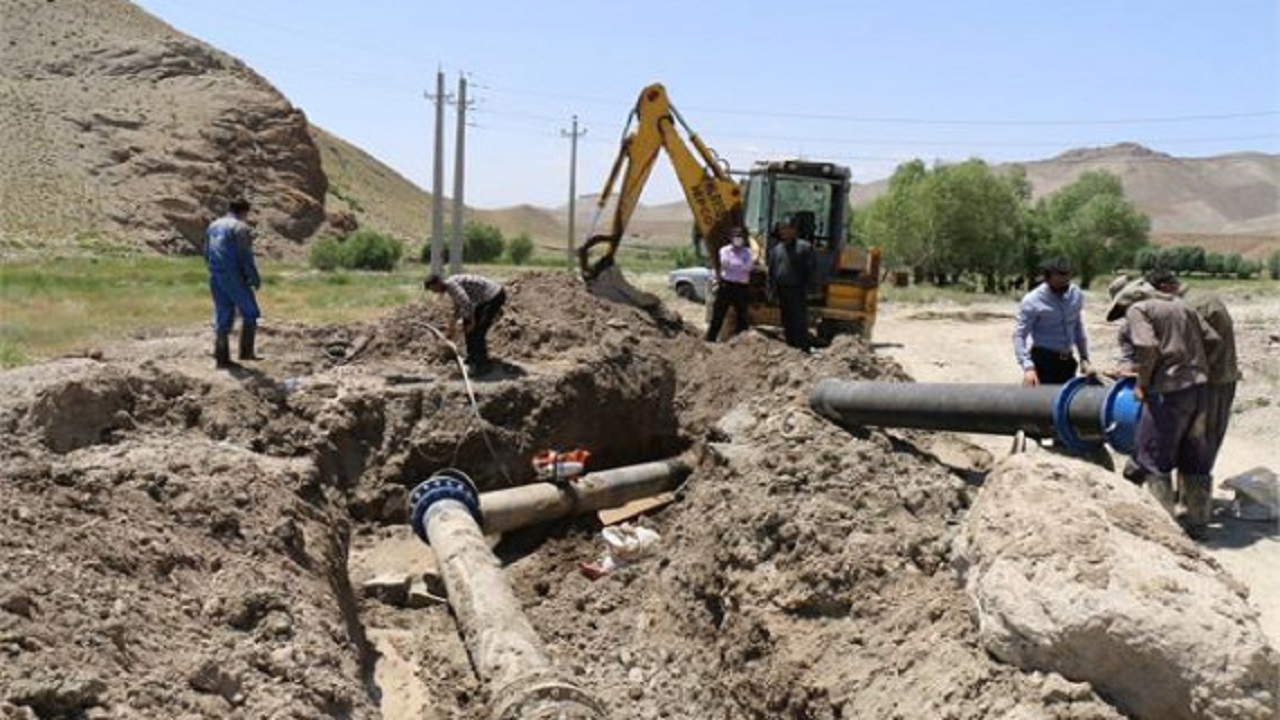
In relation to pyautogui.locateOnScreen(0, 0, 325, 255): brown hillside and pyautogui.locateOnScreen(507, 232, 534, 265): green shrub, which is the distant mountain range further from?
pyautogui.locateOnScreen(507, 232, 534, 265): green shrub

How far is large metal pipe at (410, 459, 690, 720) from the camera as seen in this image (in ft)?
17.4

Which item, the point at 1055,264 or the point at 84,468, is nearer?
the point at 84,468

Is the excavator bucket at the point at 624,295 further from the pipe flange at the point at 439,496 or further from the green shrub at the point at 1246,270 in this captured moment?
the green shrub at the point at 1246,270

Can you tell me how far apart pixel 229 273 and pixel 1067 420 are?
22.6 feet

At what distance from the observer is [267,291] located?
99.7ft

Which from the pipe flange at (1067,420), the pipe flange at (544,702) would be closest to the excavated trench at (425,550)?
the pipe flange at (544,702)

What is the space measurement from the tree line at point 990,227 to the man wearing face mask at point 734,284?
3845 cm

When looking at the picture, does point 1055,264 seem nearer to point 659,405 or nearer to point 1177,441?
point 1177,441

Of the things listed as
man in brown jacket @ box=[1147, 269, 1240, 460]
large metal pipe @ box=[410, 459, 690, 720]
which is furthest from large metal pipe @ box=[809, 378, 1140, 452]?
large metal pipe @ box=[410, 459, 690, 720]

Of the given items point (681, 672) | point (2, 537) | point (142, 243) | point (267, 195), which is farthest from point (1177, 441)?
point (267, 195)

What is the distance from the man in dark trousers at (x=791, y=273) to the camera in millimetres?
11773

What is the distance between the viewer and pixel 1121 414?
6953 mm

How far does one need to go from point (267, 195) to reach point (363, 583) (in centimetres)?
5935

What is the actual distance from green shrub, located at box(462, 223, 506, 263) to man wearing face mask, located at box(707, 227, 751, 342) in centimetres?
5170
